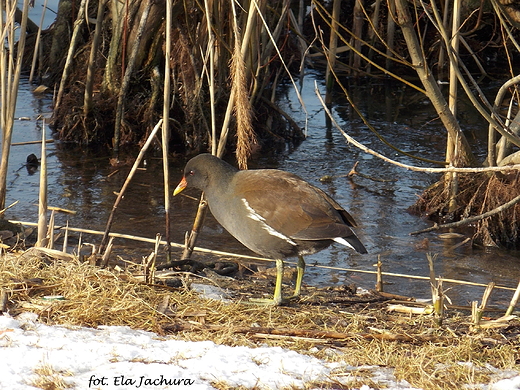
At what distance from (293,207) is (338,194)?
314cm

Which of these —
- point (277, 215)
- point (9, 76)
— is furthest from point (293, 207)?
point (9, 76)

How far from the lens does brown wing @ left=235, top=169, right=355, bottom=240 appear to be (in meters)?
4.21

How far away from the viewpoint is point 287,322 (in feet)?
12.6

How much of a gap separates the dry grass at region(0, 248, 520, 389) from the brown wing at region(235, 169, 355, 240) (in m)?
0.42

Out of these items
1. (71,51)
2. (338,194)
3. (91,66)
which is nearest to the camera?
(338,194)

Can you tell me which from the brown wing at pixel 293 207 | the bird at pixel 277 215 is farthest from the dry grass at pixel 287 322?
the brown wing at pixel 293 207

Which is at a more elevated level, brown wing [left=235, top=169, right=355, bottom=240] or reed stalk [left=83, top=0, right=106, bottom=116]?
reed stalk [left=83, top=0, right=106, bottom=116]

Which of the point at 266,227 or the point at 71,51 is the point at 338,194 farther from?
the point at 71,51

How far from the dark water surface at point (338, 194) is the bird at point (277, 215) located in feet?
3.73

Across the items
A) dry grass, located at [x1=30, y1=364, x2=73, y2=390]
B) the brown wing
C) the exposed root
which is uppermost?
the brown wing

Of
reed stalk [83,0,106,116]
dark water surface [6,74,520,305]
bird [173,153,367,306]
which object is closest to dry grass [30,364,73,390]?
bird [173,153,367,306]

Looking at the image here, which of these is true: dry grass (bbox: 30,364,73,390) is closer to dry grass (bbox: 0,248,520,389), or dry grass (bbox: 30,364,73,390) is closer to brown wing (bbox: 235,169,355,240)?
dry grass (bbox: 0,248,520,389)

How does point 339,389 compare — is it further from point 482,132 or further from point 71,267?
point 482,132

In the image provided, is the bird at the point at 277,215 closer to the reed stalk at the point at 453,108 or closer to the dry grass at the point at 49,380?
the dry grass at the point at 49,380
